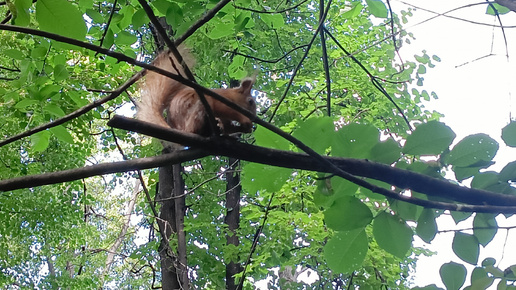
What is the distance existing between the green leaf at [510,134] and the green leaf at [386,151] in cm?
24

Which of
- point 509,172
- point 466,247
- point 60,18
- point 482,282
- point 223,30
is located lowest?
point 482,282

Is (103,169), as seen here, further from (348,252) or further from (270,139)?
(348,252)

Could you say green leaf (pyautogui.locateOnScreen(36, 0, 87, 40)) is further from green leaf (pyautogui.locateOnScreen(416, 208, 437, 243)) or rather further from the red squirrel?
the red squirrel

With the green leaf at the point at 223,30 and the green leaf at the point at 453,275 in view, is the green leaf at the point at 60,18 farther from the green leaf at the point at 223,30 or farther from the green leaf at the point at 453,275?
the green leaf at the point at 223,30

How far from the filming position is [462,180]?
1.08 m

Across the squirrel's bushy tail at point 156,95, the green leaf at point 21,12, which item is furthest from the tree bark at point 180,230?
the green leaf at point 21,12

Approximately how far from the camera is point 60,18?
0.93m

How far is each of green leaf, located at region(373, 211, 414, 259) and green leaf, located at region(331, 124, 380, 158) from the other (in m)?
0.15

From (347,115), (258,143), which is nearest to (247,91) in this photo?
(258,143)

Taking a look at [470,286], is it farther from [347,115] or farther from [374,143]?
[347,115]

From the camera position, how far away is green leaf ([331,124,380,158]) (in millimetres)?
1007

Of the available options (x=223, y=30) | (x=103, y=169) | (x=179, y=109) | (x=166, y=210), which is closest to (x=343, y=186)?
(x=103, y=169)

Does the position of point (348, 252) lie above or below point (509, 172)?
below

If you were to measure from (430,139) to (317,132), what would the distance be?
244 mm
